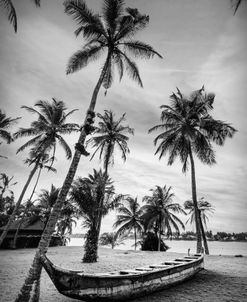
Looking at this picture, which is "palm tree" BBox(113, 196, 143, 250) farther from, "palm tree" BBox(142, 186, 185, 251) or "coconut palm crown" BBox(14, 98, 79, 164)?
"coconut palm crown" BBox(14, 98, 79, 164)

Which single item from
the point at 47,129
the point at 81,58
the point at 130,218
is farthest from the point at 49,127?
the point at 130,218

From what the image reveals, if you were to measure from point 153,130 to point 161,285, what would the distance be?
1381 cm

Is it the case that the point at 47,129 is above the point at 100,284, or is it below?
above

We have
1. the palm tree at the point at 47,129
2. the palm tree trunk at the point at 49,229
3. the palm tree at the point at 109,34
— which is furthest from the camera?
the palm tree at the point at 47,129

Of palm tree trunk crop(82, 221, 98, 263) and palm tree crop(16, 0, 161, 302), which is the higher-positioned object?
palm tree crop(16, 0, 161, 302)

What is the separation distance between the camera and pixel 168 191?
29.7m

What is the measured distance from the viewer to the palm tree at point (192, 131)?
1559cm

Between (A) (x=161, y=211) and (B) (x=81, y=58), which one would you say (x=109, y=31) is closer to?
(B) (x=81, y=58)

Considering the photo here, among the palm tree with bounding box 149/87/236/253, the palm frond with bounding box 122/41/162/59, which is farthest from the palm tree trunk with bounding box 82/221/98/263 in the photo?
the palm frond with bounding box 122/41/162/59

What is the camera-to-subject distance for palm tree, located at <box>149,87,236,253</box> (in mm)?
15586

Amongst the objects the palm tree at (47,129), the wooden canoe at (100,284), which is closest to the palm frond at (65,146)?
the palm tree at (47,129)

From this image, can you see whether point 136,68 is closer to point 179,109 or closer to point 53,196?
point 179,109

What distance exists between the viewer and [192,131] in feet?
51.8

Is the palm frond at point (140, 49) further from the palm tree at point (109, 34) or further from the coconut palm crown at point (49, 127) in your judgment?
the coconut palm crown at point (49, 127)
